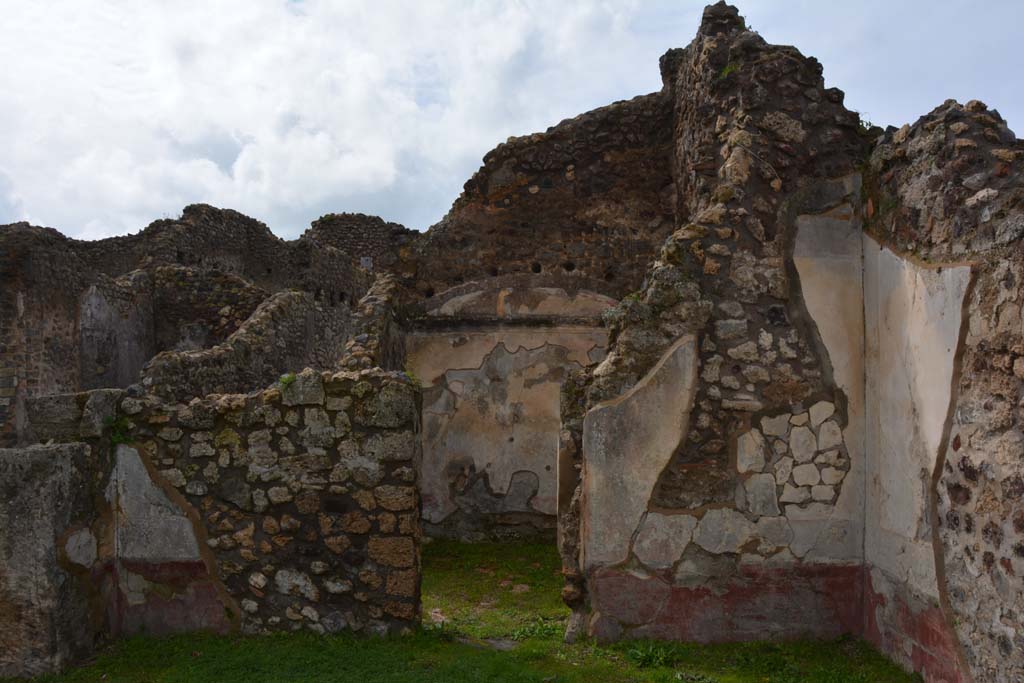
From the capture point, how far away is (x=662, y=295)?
4949 millimetres

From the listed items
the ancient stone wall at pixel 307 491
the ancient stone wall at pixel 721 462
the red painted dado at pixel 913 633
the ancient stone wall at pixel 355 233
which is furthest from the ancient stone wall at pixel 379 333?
the ancient stone wall at pixel 355 233

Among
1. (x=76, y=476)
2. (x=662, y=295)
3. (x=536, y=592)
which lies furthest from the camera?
(x=536, y=592)

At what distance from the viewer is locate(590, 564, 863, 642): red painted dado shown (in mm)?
4855

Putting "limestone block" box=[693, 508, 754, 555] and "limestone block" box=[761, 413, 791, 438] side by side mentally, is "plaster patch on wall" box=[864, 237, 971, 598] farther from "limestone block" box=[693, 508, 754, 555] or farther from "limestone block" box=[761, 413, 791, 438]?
"limestone block" box=[693, 508, 754, 555]

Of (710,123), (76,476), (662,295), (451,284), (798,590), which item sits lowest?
(798,590)

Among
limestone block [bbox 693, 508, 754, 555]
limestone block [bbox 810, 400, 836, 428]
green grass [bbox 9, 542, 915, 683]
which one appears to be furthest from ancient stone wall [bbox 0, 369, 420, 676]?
limestone block [bbox 810, 400, 836, 428]

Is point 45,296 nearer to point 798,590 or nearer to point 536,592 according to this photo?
point 536,592

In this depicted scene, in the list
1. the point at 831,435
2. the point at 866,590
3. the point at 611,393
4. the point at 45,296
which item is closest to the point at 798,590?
the point at 866,590

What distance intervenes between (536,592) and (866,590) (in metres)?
2.73

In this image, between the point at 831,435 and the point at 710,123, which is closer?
the point at 831,435

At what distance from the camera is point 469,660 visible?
448 centimetres

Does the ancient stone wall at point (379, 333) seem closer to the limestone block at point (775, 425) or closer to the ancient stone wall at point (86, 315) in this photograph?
the ancient stone wall at point (86, 315)

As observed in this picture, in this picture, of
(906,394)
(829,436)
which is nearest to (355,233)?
(829,436)

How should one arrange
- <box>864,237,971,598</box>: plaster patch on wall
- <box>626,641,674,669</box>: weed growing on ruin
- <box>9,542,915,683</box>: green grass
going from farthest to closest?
<box>626,641,674,669</box>: weed growing on ruin → <box>9,542,915,683</box>: green grass → <box>864,237,971,598</box>: plaster patch on wall
